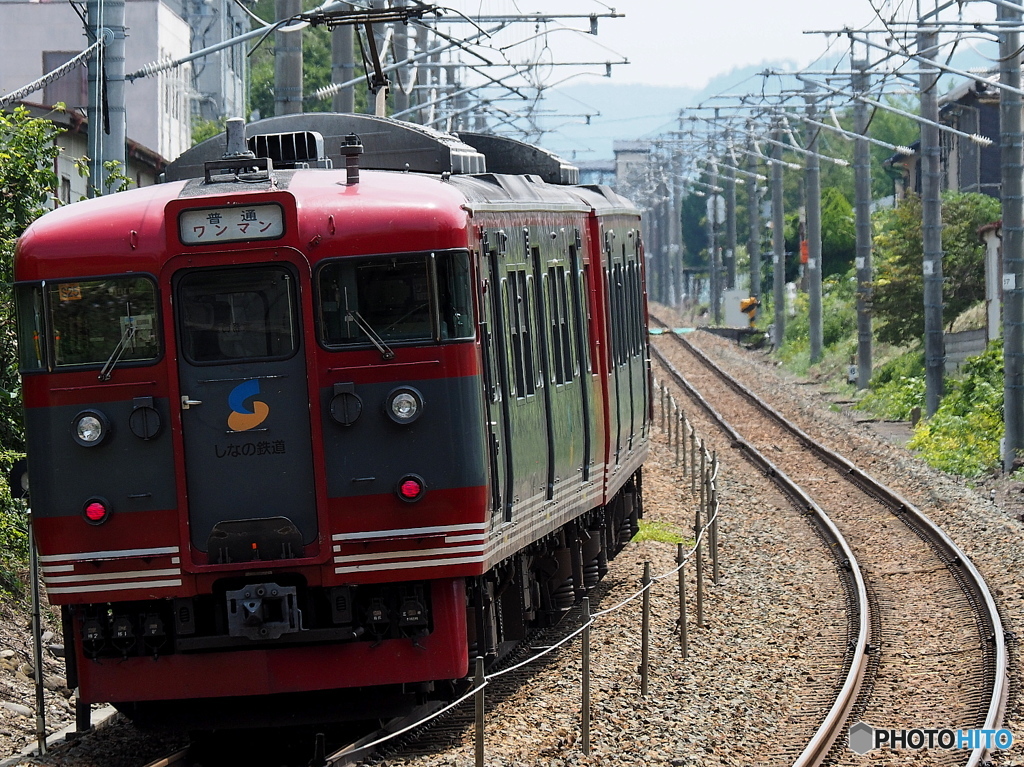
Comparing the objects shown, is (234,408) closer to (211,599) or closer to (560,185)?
(211,599)

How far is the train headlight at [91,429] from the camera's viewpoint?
9.26m

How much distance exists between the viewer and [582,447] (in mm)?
12805

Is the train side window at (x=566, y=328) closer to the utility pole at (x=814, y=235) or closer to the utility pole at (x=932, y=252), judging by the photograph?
the utility pole at (x=932, y=252)

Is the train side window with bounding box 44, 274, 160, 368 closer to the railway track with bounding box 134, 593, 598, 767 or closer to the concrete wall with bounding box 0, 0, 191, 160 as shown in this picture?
the railway track with bounding box 134, 593, 598, 767

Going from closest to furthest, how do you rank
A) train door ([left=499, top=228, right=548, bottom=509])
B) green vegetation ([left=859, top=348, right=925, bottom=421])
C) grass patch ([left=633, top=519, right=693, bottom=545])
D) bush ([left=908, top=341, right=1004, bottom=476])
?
train door ([left=499, top=228, right=548, bottom=509])
grass patch ([left=633, top=519, right=693, bottom=545])
bush ([left=908, top=341, right=1004, bottom=476])
green vegetation ([left=859, top=348, right=925, bottom=421])

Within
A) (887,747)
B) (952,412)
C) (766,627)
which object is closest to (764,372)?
(952,412)

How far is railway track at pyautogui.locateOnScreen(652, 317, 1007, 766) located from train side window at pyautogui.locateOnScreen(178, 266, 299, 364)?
12.7ft

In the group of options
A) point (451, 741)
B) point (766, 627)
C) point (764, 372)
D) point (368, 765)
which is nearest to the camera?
point (368, 765)

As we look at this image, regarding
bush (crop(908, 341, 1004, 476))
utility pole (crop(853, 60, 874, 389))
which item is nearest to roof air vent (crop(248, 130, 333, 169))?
bush (crop(908, 341, 1004, 476))

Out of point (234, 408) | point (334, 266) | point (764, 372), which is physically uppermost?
point (334, 266)

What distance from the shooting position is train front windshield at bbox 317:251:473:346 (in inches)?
368

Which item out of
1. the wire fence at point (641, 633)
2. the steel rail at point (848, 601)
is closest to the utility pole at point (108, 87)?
the wire fence at point (641, 633)

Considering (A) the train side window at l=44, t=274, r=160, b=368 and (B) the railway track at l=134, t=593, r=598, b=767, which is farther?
(A) the train side window at l=44, t=274, r=160, b=368

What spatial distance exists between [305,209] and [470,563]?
2.16 metres
